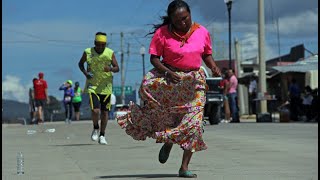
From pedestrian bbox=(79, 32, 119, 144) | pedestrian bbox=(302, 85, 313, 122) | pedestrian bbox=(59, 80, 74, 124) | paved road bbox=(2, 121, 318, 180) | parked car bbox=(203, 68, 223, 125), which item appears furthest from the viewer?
pedestrian bbox=(59, 80, 74, 124)

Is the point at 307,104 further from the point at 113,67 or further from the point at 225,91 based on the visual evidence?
the point at 113,67

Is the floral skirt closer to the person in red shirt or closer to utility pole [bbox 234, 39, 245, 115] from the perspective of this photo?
the person in red shirt

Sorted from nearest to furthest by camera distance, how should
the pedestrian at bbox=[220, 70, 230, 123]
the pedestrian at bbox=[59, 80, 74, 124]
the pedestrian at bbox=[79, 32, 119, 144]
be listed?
the pedestrian at bbox=[79, 32, 119, 144] < the pedestrian at bbox=[220, 70, 230, 123] < the pedestrian at bbox=[59, 80, 74, 124]

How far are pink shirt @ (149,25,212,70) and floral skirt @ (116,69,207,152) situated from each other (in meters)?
0.11

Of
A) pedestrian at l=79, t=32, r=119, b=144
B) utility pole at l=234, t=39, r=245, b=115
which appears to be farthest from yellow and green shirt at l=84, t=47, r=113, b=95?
utility pole at l=234, t=39, r=245, b=115

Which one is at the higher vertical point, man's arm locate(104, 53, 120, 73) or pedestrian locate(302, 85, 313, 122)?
man's arm locate(104, 53, 120, 73)

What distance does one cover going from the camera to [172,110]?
7.34 m

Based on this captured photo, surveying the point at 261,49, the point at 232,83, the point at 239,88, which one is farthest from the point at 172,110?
the point at 239,88

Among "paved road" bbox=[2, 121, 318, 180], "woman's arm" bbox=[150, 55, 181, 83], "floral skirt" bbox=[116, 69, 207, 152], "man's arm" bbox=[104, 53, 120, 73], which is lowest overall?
"paved road" bbox=[2, 121, 318, 180]

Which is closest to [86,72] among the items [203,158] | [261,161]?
[203,158]

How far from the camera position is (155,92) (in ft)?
24.2

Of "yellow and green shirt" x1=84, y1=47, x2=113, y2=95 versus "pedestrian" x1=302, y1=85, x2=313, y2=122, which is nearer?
"yellow and green shirt" x1=84, y1=47, x2=113, y2=95

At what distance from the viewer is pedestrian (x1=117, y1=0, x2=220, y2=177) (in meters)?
7.32

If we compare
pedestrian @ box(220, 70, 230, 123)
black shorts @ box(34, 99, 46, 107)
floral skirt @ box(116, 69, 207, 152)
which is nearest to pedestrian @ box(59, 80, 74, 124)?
black shorts @ box(34, 99, 46, 107)
